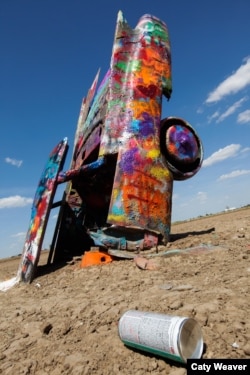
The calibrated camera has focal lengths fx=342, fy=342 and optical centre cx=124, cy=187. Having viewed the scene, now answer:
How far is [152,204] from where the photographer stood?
5422 mm

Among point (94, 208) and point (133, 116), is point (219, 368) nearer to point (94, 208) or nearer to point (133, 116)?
point (133, 116)

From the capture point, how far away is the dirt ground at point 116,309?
2.13m

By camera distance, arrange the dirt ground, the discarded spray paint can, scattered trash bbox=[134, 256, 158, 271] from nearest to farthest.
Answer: the discarded spray paint can → the dirt ground → scattered trash bbox=[134, 256, 158, 271]

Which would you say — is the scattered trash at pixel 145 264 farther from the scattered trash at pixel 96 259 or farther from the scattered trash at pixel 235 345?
the scattered trash at pixel 235 345

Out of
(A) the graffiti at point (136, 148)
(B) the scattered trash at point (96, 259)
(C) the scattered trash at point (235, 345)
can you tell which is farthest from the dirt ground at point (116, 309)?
(A) the graffiti at point (136, 148)

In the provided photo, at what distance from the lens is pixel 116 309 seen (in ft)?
9.68

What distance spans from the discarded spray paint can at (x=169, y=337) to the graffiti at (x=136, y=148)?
3.02 m

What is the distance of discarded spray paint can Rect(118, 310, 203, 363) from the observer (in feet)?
6.13

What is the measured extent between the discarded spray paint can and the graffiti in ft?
9.91

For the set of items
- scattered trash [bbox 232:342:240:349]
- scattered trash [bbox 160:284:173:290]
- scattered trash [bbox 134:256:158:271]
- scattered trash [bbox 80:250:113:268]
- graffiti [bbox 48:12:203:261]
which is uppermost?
graffiti [bbox 48:12:203:261]

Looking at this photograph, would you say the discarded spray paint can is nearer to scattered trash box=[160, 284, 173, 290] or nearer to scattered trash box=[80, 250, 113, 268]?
scattered trash box=[160, 284, 173, 290]

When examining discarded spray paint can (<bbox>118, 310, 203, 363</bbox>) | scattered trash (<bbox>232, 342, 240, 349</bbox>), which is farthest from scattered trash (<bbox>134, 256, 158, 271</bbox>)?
scattered trash (<bbox>232, 342, 240, 349</bbox>)

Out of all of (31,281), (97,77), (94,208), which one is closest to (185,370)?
(31,281)

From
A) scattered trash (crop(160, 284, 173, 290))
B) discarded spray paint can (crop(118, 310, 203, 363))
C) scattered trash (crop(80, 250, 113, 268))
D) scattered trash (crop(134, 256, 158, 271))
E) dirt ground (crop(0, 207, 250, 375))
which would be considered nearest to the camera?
discarded spray paint can (crop(118, 310, 203, 363))
